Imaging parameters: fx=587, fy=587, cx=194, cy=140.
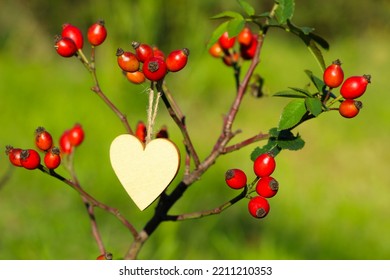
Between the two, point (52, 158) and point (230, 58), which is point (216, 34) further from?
point (52, 158)

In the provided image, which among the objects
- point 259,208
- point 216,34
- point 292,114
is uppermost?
point 216,34

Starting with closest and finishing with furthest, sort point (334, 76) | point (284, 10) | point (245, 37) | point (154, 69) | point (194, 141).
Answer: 1. point (154, 69)
2. point (334, 76)
3. point (284, 10)
4. point (245, 37)
5. point (194, 141)

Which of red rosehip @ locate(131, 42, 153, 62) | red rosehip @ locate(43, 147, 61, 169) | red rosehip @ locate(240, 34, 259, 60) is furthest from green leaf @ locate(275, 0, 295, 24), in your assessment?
red rosehip @ locate(43, 147, 61, 169)

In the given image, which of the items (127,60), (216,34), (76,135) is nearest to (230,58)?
(216,34)

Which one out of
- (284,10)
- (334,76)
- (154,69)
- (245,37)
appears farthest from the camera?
(245,37)
